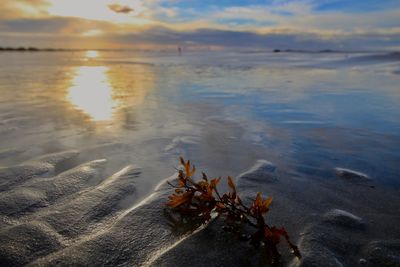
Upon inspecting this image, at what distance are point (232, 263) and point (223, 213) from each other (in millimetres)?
560

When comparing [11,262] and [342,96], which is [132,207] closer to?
[11,262]

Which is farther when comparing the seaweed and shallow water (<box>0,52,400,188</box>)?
shallow water (<box>0,52,400,188</box>)

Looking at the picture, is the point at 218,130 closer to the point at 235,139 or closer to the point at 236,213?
the point at 235,139

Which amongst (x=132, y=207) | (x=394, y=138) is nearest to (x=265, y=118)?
(x=394, y=138)

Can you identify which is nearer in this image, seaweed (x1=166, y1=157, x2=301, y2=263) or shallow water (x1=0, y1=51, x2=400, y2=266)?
seaweed (x1=166, y1=157, x2=301, y2=263)

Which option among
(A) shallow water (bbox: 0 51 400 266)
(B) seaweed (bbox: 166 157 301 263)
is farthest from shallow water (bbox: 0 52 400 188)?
(B) seaweed (bbox: 166 157 301 263)

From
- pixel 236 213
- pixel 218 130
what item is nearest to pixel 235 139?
pixel 218 130

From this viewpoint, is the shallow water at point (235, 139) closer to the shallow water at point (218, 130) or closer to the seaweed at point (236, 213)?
the shallow water at point (218, 130)

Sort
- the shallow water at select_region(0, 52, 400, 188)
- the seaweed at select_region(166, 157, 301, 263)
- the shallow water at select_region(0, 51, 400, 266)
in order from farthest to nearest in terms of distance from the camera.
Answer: the shallow water at select_region(0, 52, 400, 188), the shallow water at select_region(0, 51, 400, 266), the seaweed at select_region(166, 157, 301, 263)

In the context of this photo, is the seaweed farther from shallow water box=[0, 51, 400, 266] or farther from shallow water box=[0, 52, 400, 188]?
shallow water box=[0, 52, 400, 188]

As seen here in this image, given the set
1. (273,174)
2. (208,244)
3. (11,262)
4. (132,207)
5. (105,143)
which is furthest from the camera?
(105,143)

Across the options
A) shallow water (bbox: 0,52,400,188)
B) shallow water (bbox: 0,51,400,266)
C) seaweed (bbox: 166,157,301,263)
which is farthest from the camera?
shallow water (bbox: 0,52,400,188)

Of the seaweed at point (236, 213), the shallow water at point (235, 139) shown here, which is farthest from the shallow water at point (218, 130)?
the seaweed at point (236, 213)

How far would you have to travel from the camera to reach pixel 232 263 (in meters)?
2.11
